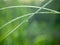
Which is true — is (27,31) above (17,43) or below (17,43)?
above

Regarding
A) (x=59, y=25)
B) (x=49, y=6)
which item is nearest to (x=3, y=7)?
(x=49, y=6)

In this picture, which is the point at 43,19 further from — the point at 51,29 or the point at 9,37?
the point at 9,37

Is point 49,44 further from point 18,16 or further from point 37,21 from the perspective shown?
point 18,16

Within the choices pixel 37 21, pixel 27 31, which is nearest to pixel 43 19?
pixel 37 21

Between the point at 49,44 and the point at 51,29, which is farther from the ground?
the point at 51,29

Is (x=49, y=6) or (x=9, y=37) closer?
(x=49, y=6)

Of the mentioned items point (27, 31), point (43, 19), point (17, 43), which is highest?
point (43, 19)
